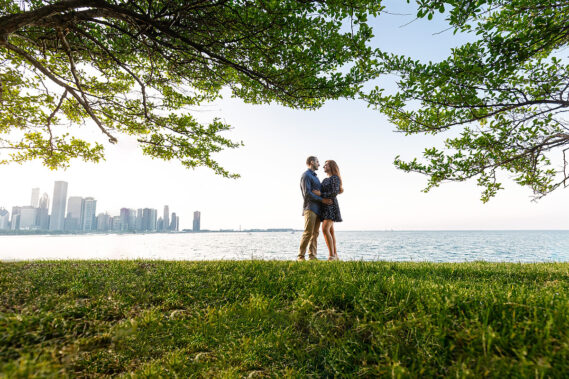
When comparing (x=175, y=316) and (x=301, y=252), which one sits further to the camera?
(x=301, y=252)

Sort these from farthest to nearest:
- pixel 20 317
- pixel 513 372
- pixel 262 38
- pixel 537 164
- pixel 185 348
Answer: pixel 537 164 → pixel 262 38 → pixel 185 348 → pixel 20 317 → pixel 513 372

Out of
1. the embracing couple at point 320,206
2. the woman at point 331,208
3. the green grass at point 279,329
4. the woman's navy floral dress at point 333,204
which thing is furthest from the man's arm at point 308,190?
the green grass at point 279,329

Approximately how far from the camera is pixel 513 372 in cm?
185

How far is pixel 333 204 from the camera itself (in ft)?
26.5

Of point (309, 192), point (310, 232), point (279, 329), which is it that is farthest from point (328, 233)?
point (279, 329)

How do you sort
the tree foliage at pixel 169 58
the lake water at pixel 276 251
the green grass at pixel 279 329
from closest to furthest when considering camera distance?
1. the green grass at pixel 279 329
2. the tree foliage at pixel 169 58
3. the lake water at pixel 276 251

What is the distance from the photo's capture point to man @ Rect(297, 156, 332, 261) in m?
8.02

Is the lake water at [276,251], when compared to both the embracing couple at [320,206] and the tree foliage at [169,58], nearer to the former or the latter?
the embracing couple at [320,206]

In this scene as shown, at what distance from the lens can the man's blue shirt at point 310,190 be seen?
8016mm

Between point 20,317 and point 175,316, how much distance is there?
1573 mm

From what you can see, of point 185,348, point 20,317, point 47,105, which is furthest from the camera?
point 47,105

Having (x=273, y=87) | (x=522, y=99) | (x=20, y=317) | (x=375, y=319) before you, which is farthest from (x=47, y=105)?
(x=522, y=99)

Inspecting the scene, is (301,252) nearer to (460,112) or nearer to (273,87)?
(273,87)

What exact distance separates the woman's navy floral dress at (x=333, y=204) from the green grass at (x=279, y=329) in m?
3.84
